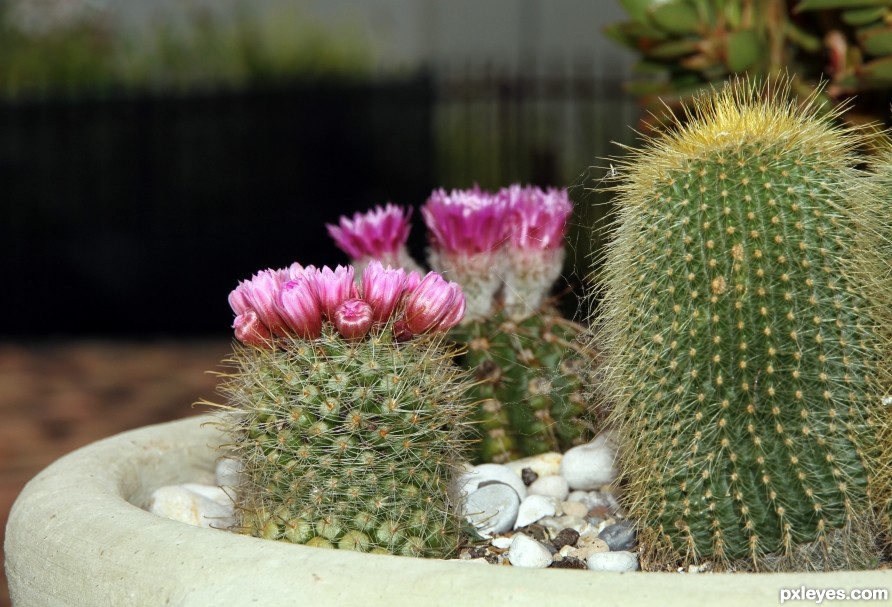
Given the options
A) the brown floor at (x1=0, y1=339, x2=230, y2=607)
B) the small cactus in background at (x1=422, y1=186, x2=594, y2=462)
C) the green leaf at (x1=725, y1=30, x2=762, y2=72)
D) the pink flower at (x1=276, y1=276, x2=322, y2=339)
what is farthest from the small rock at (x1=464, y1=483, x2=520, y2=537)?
the brown floor at (x1=0, y1=339, x2=230, y2=607)

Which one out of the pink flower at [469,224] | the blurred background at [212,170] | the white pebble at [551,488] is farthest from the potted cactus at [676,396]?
the blurred background at [212,170]

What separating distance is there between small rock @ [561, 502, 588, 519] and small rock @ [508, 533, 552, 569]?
283 millimetres

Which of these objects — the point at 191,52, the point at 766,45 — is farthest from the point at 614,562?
the point at 191,52

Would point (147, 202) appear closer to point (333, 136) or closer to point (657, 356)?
point (333, 136)

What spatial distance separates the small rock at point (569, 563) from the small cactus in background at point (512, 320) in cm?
44

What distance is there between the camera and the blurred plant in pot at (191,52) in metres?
10.7

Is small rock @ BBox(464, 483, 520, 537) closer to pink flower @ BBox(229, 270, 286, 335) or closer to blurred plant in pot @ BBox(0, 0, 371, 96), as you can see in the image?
pink flower @ BBox(229, 270, 286, 335)

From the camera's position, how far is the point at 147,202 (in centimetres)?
921

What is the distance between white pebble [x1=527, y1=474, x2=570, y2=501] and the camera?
217 cm

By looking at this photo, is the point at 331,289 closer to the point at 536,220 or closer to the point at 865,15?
the point at 536,220

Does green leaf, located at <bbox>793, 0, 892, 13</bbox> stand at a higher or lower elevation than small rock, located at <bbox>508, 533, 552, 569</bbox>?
higher

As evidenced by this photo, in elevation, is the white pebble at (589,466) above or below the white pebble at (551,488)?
above

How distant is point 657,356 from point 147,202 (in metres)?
8.10

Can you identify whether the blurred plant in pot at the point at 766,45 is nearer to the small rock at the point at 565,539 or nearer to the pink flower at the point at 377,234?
the pink flower at the point at 377,234
